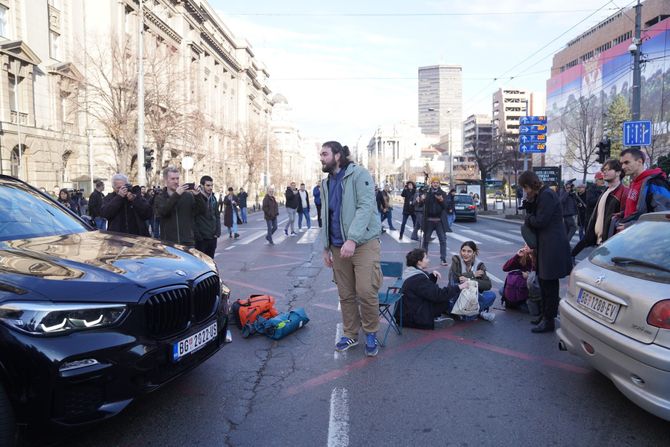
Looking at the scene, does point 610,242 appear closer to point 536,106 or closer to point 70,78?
point 70,78

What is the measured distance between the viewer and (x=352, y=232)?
4.63m

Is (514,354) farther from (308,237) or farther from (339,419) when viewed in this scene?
(308,237)

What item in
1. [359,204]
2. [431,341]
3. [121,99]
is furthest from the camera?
[121,99]

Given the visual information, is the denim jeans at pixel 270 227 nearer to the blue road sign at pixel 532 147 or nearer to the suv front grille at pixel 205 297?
the suv front grille at pixel 205 297

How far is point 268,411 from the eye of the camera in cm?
378

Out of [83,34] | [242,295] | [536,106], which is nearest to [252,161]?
[83,34]

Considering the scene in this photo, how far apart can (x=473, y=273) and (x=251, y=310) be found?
286 cm

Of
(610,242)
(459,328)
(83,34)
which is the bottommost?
(459,328)

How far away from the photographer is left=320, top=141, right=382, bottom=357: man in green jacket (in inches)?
189

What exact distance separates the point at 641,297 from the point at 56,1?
124ft

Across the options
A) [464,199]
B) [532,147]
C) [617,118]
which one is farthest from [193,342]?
[617,118]

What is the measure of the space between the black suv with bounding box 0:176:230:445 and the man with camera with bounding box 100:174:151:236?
2.34 m

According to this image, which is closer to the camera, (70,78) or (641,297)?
(641,297)

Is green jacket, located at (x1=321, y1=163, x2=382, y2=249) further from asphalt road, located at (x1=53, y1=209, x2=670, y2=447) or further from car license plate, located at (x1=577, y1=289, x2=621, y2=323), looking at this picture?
car license plate, located at (x1=577, y1=289, x2=621, y2=323)
